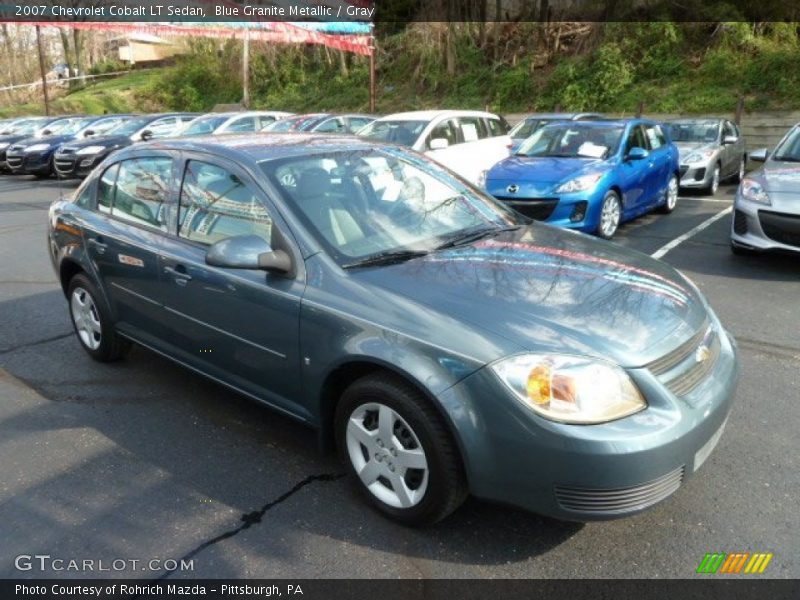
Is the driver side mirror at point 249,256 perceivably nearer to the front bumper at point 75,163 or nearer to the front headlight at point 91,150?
the front bumper at point 75,163

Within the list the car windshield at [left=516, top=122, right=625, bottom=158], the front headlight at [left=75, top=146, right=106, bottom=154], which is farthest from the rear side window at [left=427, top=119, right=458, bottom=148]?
the front headlight at [left=75, top=146, right=106, bottom=154]

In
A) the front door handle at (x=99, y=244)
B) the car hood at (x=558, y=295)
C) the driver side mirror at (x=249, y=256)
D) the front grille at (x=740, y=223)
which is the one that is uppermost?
the driver side mirror at (x=249, y=256)

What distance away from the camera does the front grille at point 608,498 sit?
2387 mm

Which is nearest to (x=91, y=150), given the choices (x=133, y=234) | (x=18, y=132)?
(x=18, y=132)

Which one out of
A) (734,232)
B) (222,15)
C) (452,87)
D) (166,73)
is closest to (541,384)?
(734,232)

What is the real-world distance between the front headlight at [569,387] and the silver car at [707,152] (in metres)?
10.5

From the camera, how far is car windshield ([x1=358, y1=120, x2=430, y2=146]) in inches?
401

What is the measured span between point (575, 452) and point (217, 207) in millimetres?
2224

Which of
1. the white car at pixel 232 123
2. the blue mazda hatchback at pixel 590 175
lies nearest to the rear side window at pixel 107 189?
the blue mazda hatchback at pixel 590 175

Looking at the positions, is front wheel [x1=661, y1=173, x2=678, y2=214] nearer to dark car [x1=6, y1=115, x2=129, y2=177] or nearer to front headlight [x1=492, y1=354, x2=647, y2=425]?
front headlight [x1=492, y1=354, x2=647, y2=425]

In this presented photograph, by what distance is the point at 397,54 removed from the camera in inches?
1252

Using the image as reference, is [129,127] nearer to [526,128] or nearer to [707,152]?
[526,128]

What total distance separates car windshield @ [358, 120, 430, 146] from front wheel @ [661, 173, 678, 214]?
3835mm

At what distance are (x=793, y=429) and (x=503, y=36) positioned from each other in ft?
88.9
